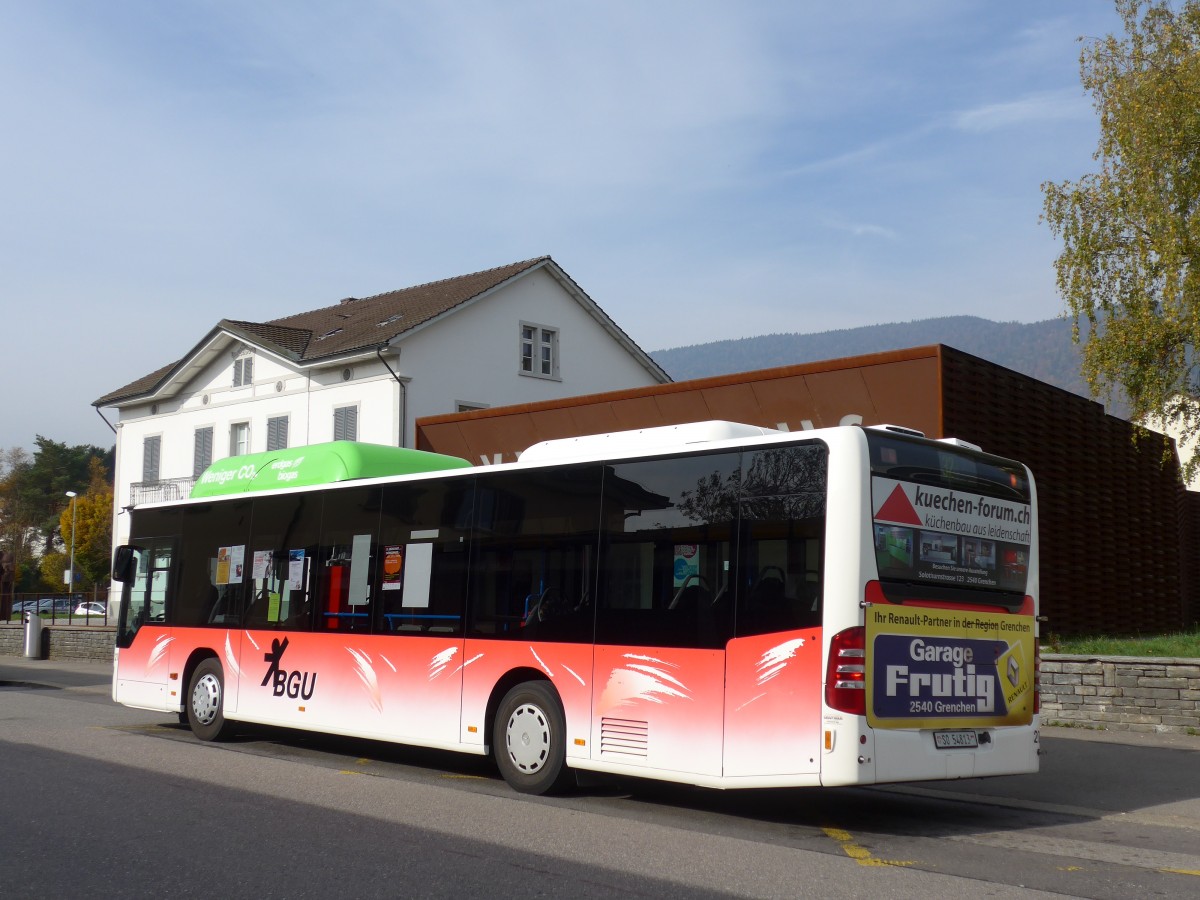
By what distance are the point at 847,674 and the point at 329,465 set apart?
697 cm

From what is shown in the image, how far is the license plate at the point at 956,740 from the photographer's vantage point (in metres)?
9.07

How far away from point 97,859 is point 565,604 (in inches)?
165

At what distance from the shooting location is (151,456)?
49.2 meters

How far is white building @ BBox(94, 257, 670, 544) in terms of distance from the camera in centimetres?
3947

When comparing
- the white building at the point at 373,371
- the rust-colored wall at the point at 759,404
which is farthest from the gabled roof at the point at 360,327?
the rust-colored wall at the point at 759,404

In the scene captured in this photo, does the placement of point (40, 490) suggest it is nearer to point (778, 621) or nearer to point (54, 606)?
point (54, 606)

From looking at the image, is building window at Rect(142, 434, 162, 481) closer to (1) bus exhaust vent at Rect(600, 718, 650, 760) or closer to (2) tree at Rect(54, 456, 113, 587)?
(1) bus exhaust vent at Rect(600, 718, 650, 760)

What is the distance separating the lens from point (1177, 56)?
2112cm

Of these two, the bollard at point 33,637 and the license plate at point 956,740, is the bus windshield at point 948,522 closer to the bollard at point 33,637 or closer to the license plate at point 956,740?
the license plate at point 956,740

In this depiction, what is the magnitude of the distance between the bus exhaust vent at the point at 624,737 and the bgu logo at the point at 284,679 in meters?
4.22

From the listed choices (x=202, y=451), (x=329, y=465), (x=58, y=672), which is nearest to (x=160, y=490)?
(x=202, y=451)

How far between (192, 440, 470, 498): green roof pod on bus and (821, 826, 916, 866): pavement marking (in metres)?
5.72

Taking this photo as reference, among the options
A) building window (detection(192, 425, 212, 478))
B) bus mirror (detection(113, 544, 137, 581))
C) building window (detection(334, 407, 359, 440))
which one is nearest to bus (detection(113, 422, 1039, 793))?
bus mirror (detection(113, 544, 137, 581))

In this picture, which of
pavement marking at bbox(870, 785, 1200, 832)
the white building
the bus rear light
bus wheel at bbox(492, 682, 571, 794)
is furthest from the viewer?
the white building
